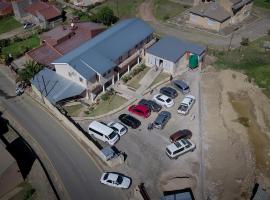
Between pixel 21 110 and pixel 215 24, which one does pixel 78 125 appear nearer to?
pixel 21 110

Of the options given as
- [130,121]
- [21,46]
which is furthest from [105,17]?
[130,121]

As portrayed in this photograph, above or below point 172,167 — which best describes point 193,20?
above

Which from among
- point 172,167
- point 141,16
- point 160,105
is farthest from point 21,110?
point 141,16

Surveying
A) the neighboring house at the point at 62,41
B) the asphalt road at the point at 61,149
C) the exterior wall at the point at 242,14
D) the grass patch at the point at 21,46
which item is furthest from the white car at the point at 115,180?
the exterior wall at the point at 242,14

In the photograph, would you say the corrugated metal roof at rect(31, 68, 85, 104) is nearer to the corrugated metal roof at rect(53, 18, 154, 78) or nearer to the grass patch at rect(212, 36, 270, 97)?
the corrugated metal roof at rect(53, 18, 154, 78)

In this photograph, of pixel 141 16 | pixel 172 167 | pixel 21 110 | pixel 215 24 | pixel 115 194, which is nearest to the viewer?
pixel 115 194

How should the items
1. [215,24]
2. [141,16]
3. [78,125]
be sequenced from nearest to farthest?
[78,125], [215,24], [141,16]
